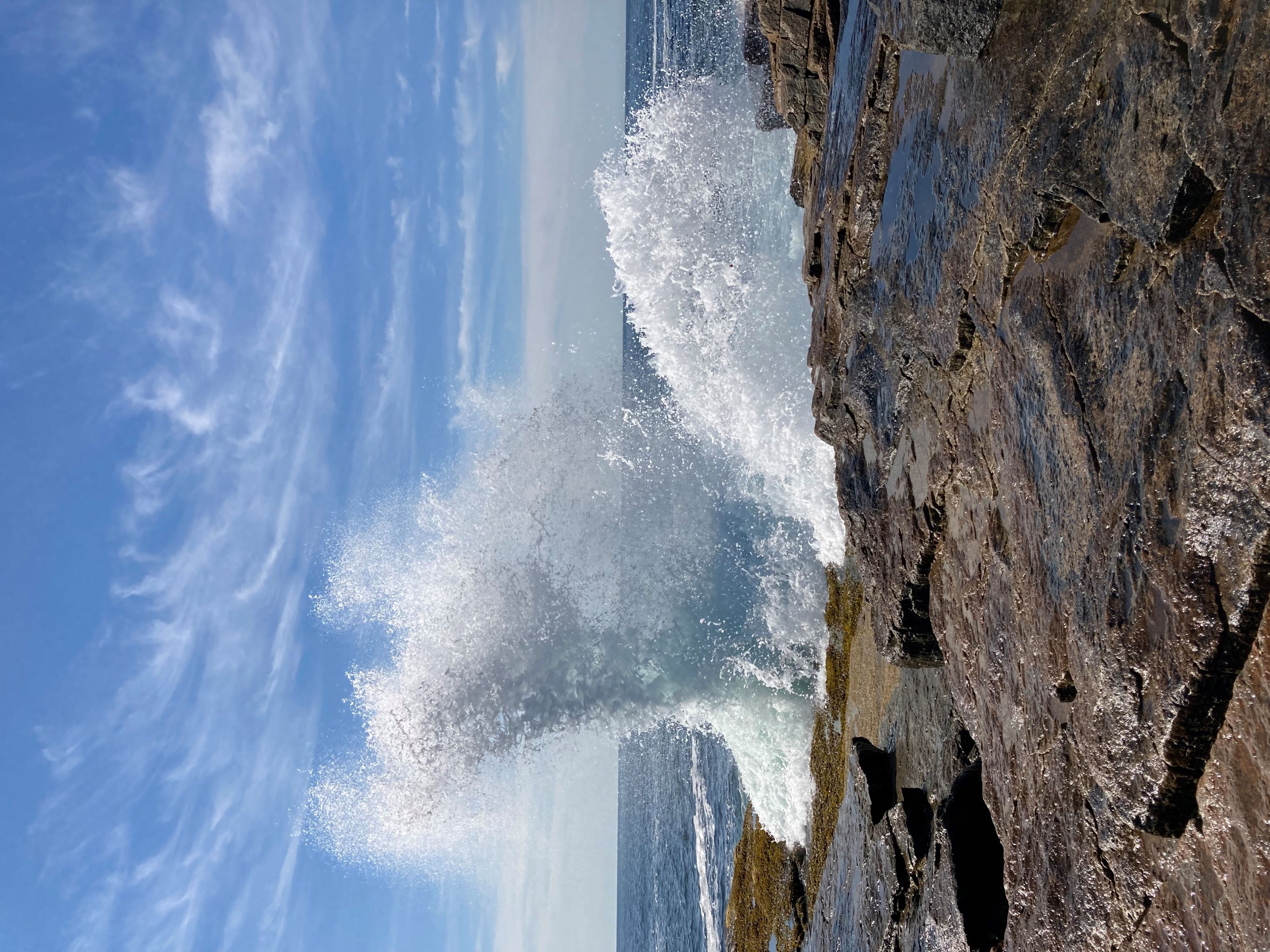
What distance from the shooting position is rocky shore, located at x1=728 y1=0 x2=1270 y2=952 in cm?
183

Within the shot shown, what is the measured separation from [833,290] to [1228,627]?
3.86m

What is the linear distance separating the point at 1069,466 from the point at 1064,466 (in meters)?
0.03

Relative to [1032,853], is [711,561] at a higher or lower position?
lower

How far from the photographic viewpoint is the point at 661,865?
14.6 m

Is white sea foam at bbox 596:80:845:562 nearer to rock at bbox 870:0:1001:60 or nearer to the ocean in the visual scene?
the ocean

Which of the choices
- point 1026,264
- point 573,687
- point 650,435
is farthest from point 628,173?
point 1026,264

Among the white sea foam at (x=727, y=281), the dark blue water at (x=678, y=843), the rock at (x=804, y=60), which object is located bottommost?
the dark blue water at (x=678, y=843)

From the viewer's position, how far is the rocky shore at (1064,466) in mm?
1834

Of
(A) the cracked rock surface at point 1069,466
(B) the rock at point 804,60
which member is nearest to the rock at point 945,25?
(A) the cracked rock surface at point 1069,466

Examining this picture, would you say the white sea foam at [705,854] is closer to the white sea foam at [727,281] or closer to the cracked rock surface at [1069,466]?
the white sea foam at [727,281]

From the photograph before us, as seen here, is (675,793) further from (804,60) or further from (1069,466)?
(1069,466)

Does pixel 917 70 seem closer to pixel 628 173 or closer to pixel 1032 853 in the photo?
pixel 1032 853

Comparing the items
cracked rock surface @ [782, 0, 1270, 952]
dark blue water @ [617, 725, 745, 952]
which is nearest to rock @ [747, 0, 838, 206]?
cracked rock surface @ [782, 0, 1270, 952]

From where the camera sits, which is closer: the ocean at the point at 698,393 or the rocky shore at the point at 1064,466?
the rocky shore at the point at 1064,466
